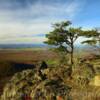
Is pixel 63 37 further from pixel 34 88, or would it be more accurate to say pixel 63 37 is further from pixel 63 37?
pixel 34 88

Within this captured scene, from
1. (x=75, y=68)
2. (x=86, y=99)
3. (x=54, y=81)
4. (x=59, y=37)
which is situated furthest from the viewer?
(x=59, y=37)

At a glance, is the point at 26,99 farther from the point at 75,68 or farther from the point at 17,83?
the point at 75,68

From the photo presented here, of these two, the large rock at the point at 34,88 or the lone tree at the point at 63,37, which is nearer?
the large rock at the point at 34,88

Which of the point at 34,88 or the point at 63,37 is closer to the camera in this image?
the point at 34,88

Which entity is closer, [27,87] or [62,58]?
[27,87]

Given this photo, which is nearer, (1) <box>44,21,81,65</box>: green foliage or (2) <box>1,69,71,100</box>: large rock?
(2) <box>1,69,71,100</box>: large rock

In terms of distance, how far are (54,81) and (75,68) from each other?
178 inches

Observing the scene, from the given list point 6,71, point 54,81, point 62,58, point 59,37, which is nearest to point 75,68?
point 54,81

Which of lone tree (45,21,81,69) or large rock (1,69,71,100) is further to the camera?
lone tree (45,21,81,69)

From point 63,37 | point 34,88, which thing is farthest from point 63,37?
point 34,88

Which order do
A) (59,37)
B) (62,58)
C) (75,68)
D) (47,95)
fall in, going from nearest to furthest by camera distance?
1. (47,95)
2. (75,68)
3. (59,37)
4. (62,58)

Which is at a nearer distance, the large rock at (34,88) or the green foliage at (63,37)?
the large rock at (34,88)

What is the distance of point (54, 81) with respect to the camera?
1441 inches

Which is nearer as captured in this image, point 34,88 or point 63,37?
point 34,88
